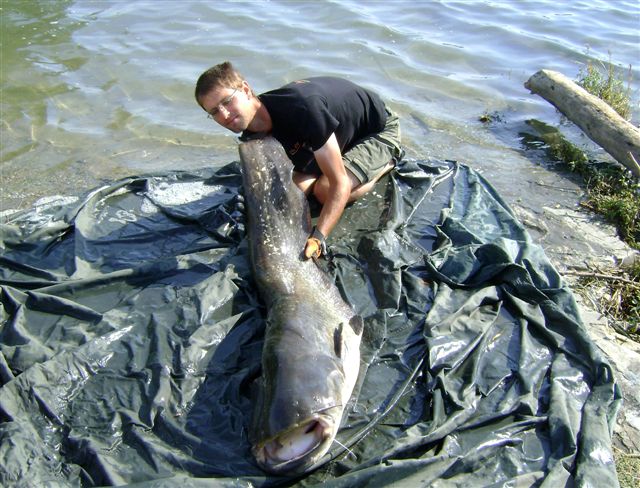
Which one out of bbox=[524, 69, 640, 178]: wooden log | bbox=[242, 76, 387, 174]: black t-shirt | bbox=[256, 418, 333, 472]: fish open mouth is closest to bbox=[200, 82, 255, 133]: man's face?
bbox=[242, 76, 387, 174]: black t-shirt

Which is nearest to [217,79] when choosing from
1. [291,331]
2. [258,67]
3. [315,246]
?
[315,246]

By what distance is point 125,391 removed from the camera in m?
3.28

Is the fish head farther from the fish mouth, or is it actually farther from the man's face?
the man's face

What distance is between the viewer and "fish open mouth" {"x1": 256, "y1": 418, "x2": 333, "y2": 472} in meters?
2.76

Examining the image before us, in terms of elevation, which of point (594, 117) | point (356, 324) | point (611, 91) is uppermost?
point (611, 91)

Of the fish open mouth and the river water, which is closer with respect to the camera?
the fish open mouth

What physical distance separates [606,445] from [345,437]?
128 cm

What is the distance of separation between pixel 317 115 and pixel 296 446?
237 centimetres

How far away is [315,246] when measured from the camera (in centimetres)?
A: 416

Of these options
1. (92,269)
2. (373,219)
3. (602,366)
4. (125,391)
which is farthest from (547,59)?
(125,391)

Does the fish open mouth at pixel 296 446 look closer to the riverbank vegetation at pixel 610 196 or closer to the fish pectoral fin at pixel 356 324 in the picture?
the fish pectoral fin at pixel 356 324

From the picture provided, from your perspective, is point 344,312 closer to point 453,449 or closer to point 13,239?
point 453,449

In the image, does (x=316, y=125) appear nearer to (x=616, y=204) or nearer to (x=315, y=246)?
(x=315, y=246)

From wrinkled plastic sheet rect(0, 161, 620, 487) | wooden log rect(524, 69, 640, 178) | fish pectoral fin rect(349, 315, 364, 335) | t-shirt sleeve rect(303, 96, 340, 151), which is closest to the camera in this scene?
wrinkled plastic sheet rect(0, 161, 620, 487)
